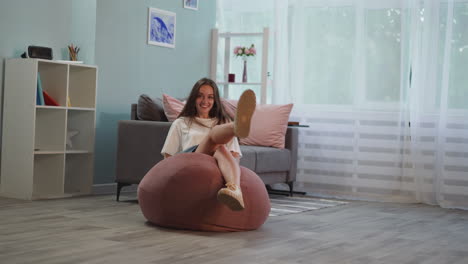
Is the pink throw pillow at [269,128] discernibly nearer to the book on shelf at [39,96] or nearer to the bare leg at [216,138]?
the book on shelf at [39,96]

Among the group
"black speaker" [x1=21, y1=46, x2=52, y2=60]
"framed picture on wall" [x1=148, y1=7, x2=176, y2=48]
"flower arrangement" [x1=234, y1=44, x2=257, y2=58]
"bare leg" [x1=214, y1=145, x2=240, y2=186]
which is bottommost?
"bare leg" [x1=214, y1=145, x2=240, y2=186]

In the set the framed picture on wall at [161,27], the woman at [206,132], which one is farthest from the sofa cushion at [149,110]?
the woman at [206,132]

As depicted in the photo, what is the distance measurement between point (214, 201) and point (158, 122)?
1.54 metres

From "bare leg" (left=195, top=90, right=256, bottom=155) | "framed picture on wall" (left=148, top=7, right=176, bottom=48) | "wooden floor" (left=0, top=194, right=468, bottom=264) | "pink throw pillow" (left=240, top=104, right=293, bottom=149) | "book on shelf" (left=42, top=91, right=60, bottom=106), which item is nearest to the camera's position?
"wooden floor" (left=0, top=194, right=468, bottom=264)

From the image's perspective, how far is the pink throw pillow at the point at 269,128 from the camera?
602 centimetres

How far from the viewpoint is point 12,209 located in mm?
4488

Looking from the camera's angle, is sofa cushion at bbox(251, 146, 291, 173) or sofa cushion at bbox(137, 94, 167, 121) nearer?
sofa cushion at bbox(137, 94, 167, 121)

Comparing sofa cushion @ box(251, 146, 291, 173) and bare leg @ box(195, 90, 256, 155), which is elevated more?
bare leg @ box(195, 90, 256, 155)

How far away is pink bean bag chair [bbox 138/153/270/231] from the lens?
12.5 feet

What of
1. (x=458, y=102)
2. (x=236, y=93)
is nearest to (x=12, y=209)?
(x=236, y=93)

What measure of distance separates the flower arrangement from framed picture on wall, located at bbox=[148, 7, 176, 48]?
66 cm

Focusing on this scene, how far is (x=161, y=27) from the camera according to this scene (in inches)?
254

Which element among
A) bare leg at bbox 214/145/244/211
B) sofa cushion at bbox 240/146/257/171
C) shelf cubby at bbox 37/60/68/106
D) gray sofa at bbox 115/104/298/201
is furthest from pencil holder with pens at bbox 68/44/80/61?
bare leg at bbox 214/145/244/211

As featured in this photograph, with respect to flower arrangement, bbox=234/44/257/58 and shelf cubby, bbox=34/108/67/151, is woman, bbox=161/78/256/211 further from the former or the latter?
flower arrangement, bbox=234/44/257/58
